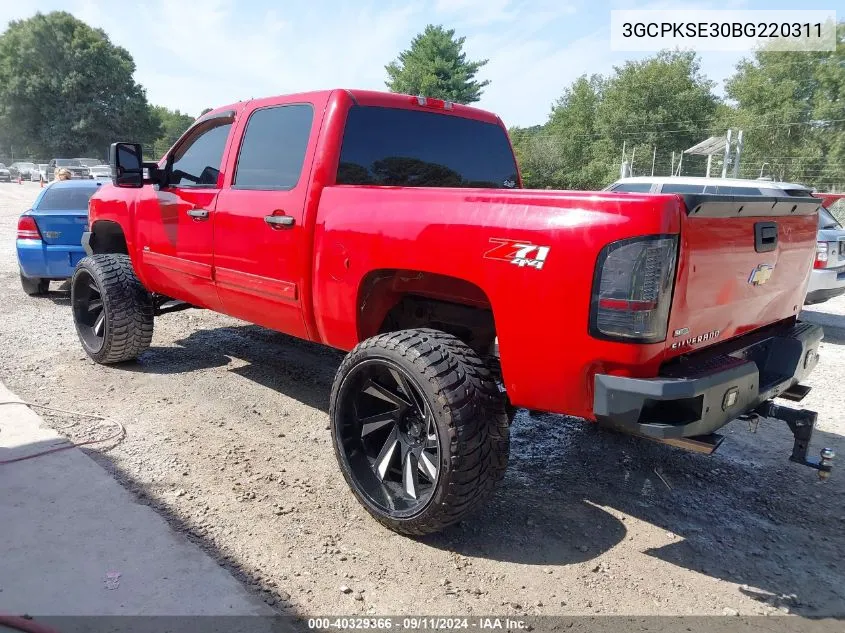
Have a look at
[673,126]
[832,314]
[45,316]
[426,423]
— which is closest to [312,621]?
[426,423]

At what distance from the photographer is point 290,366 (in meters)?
5.43

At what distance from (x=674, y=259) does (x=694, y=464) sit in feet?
6.73

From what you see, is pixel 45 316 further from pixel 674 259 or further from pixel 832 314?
pixel 832 314

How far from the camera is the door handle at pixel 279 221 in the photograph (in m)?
3.39

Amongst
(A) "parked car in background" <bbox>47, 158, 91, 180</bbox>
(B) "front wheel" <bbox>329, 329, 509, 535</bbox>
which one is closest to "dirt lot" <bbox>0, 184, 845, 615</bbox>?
(B) "front wheel" <bbox>329, 329, 509, 535</bbox>

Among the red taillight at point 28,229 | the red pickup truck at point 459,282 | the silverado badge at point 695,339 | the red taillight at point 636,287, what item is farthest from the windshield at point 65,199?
the silverado badge at point 695,339

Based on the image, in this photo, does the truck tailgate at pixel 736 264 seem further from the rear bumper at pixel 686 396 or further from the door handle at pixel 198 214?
the door handle at pixel 198 214

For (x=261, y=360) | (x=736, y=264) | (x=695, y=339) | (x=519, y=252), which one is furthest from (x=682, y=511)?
Result: (x=261, y=360)

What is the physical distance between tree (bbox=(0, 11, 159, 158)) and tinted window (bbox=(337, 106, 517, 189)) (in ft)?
211

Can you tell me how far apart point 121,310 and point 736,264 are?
4436 mm

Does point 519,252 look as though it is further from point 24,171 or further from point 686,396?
point 24,171

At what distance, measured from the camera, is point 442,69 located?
1779 inches

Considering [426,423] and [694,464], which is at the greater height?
[426,423]

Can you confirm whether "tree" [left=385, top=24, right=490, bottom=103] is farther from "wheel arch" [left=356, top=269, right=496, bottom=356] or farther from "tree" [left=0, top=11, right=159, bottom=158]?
"wheel arch" [left=356, top=269, right=496, bottom=356]
